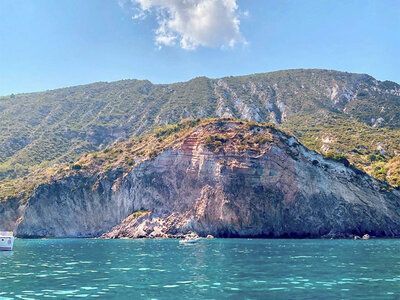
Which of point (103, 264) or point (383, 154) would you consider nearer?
point (103, 264)

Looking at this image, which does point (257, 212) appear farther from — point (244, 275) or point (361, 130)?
point (361, 130)

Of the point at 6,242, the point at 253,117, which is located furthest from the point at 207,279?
the point at 253,117

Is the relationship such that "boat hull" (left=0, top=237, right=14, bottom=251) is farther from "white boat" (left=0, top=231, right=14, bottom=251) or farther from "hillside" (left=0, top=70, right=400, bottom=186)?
"hillside" (left=0, top=70, right=400, bottom=186)

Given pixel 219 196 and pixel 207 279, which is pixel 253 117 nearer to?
pixel 219 196

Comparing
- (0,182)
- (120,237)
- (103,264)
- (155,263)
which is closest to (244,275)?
(155,263)

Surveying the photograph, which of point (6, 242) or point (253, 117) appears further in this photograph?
point (253, 117)

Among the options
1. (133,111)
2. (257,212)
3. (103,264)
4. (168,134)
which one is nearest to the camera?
(103,264)

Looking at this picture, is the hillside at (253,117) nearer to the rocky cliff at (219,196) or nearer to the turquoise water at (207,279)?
the rocky cliff at (219,196)
